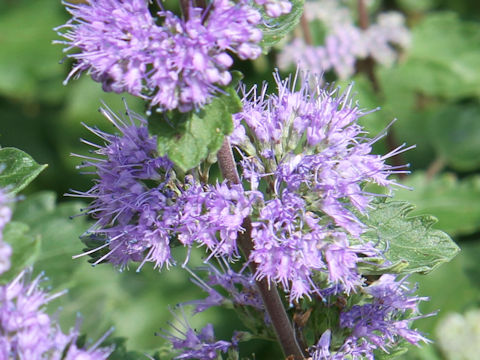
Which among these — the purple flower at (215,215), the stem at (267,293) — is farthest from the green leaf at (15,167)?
the stem at (267,293)

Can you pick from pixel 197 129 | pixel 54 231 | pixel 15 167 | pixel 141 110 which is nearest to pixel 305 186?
pixel 197 129

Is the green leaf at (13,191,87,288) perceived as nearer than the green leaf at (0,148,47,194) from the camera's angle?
No

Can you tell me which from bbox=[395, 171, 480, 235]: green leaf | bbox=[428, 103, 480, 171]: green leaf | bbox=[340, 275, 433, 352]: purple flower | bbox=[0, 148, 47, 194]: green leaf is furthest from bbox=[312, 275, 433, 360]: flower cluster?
bbox=[428, 103, 480, 171]: green leaf

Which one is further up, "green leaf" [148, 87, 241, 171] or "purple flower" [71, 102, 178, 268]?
"green leaf" [148, 87, 241, 171]

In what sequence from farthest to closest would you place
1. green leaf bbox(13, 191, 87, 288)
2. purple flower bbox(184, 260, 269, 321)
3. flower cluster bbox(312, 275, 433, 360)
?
green leaf bbox(13, 191, 87, 288) → purple flower bbox(184, 260, 269, 321) → flower cluster bbox(312, 275, 433, 360)

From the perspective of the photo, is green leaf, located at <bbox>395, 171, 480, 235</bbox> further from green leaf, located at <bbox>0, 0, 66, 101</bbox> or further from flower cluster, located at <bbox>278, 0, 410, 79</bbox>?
green leaf, located at <bbox>0, 0, 66, 101</bbox>

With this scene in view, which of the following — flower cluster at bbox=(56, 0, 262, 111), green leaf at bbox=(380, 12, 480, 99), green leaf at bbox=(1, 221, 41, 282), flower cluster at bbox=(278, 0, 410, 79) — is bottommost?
green leaf at bbox=(380, 12, 480, 99)
